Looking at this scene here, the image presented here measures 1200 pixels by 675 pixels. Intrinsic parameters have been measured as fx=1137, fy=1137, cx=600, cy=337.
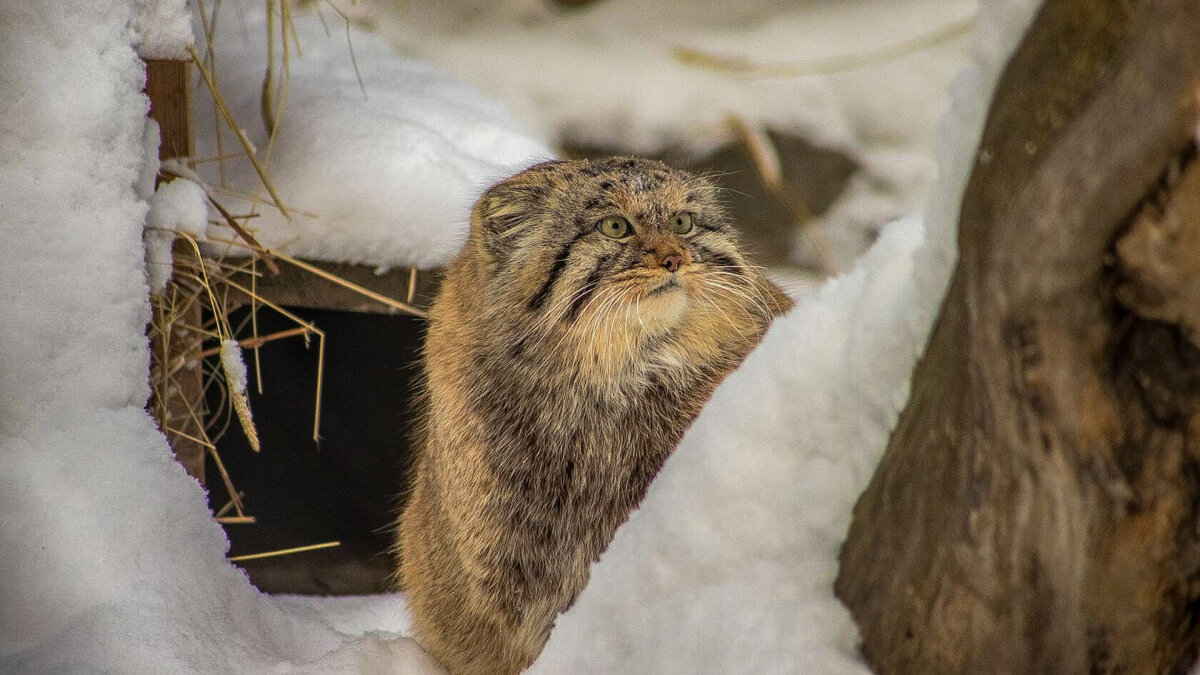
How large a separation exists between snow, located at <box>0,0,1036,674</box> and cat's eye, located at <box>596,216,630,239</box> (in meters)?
0.88

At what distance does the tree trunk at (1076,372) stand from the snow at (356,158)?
6.99ft

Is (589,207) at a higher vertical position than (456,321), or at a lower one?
higher

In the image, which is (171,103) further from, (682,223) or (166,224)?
(682,223)

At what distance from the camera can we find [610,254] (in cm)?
247

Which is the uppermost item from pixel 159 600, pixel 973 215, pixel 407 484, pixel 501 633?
pixel 973 215

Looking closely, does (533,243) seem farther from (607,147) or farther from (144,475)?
(607,147)

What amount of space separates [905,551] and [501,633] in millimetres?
1450

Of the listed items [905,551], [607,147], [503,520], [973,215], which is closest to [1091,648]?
[905,551]

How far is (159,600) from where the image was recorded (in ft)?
7.00

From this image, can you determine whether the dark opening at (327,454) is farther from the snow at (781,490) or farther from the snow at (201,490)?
the snow at (781,490)

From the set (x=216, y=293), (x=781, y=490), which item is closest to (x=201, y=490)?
(x=216, y=293)

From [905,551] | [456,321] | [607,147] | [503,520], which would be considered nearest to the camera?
[905,551]

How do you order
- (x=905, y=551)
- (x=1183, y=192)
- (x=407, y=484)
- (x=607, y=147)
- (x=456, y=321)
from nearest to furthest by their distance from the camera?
(x=1183, y=192)
(x=905, y=551)
(x=456, y=321)
(x=407, y=484)
(x=607, y=147)

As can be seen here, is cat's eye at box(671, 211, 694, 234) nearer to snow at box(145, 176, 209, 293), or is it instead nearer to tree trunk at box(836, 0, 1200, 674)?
snow at box(145, 176, 209, 293)
